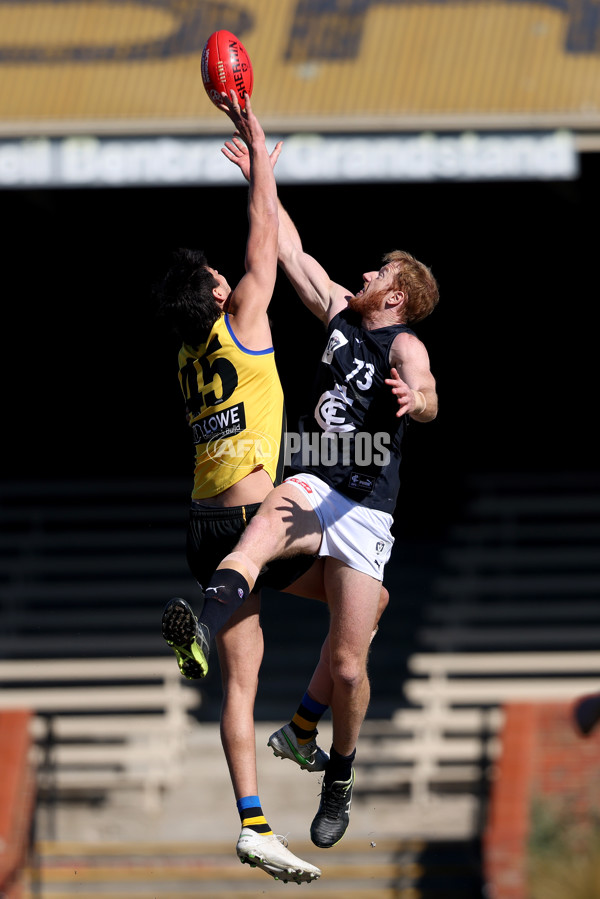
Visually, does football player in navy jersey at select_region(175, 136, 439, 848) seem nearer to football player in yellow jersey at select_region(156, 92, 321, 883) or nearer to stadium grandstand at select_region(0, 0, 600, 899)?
football player in yellow jersey at select_region(156, 92, 321, 883)

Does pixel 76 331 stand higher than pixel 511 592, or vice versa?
pixel 76 331

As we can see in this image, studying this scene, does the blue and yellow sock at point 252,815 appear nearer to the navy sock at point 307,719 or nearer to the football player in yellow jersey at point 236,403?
the football player in yellow jersey at point 236,403

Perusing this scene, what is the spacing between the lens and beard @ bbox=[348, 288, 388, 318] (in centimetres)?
587

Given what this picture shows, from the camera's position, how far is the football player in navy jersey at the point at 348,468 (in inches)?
220

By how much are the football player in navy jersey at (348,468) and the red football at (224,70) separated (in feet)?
1.14

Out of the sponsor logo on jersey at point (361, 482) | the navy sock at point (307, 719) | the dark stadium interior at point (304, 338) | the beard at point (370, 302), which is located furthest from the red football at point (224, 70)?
the dark stadium interior at point (304, 338)

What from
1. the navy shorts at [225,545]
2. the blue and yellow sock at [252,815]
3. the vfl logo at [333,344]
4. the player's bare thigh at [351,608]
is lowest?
the blue and yellow sock at [252,815]

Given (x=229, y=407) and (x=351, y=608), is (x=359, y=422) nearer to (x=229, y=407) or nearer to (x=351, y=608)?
(x=229, y=407)

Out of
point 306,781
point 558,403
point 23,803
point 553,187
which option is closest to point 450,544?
point 558,403

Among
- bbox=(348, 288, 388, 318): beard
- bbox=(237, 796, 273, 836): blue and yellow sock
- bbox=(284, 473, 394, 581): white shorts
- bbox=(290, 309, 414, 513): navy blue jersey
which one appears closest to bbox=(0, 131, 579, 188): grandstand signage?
bbox=(348, 288, 388, 318): beard

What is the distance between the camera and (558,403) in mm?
15742

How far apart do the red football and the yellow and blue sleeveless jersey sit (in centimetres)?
105

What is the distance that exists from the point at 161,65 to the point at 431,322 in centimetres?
523

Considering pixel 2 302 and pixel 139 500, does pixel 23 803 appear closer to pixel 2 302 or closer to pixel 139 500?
pixel 139 500
